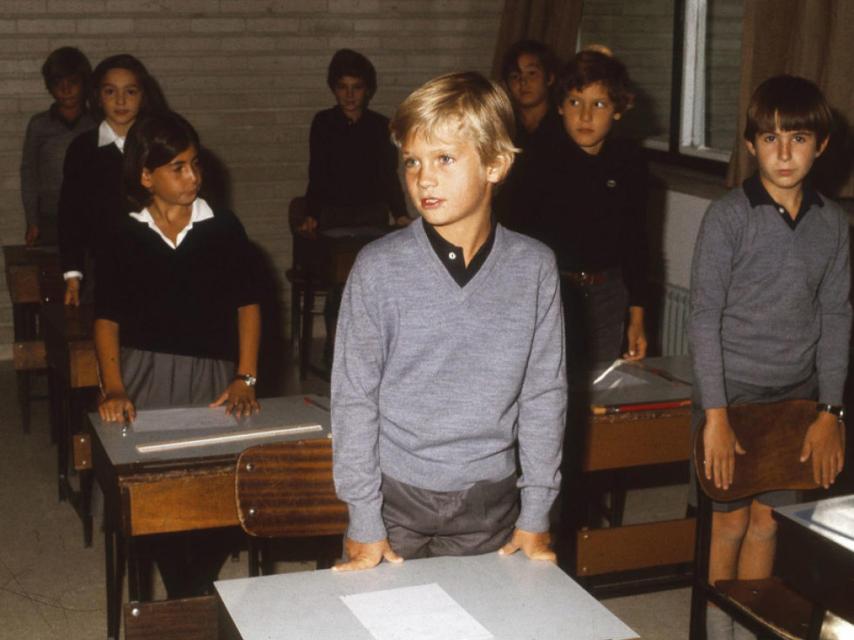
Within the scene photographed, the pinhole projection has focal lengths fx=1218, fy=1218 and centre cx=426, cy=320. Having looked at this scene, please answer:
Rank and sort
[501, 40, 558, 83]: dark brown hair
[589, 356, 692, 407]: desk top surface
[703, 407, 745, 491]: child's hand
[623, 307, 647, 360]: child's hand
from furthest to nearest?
[501, 40, 558, 83]: dark brown hair → [623, 307, 647, 360]: child's hand → [589, 356, 692, 407]: desk top surface → [703, 407, 745, 491]: child's hand

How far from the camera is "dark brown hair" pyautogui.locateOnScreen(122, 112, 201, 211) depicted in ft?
10.6

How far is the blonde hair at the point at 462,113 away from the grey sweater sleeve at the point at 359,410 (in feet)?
0.86

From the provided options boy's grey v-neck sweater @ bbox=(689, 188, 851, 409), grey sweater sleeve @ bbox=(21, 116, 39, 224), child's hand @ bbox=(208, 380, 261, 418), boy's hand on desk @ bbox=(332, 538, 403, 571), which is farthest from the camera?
grey sweater sleeve @ bbox=(21, 116, 39, 224)

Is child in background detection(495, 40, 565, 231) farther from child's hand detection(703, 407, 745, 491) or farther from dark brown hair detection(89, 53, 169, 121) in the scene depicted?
dark brown hair detection(89, 53, 169, 121)

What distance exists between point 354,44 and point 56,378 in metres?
3.16

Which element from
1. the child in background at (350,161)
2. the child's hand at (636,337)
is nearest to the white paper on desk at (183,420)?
the child's hand at (636,337)

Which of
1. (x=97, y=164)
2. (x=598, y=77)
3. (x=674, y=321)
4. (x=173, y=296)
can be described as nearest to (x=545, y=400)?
(x=173, y=296)

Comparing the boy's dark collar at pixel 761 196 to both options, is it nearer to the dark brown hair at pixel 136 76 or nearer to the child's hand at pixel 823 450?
the child's hand at pixel 823 450

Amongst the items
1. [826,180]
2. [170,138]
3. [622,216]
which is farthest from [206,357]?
[826,180]

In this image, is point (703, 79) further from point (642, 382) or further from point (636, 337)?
point (642, 382)

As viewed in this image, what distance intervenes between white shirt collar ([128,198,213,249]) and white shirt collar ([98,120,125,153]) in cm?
135

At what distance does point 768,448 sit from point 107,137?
2.85m

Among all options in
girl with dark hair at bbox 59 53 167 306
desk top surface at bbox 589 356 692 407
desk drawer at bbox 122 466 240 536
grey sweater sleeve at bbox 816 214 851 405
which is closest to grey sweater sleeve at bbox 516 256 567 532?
desk drawer at bbox 122 466 240 536

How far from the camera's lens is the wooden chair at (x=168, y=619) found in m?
2.26
